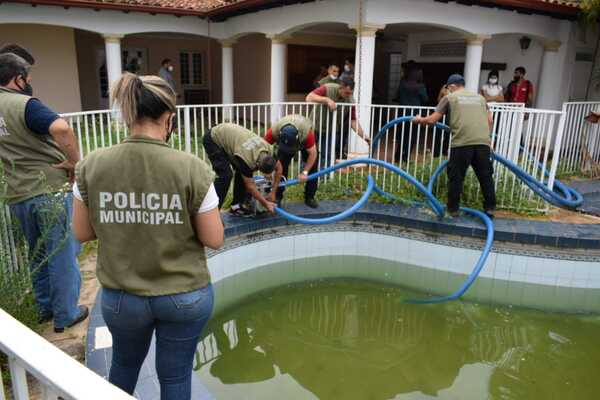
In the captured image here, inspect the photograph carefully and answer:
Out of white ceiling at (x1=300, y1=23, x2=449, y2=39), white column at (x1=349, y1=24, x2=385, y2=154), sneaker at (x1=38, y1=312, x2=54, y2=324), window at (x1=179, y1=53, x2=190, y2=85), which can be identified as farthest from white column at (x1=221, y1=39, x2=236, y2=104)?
sneaker at (x1=38, y1=312, x2=54, y2=324)

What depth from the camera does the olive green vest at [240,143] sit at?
4.44 meters

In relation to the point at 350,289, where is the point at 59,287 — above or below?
above

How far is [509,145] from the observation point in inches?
236

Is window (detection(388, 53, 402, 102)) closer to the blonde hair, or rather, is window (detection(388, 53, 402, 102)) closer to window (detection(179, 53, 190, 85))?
window (detection(179, 53, 190, 85))

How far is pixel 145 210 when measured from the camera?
5.73ft

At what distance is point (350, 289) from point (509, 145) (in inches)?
112

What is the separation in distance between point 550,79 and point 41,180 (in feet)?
34.6

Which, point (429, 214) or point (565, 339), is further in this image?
point (429, 214)

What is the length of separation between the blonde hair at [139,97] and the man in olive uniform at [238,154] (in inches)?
103

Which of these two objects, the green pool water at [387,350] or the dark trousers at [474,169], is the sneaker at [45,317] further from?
the dark trousers at [474,169]

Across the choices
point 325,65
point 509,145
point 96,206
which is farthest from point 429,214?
point 325,65

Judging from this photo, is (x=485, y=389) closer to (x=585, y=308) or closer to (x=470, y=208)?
(x=585, y=308)

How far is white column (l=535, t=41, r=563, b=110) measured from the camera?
33.8 feet

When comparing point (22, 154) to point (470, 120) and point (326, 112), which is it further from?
point (470, 120)
